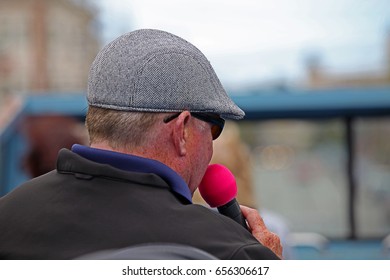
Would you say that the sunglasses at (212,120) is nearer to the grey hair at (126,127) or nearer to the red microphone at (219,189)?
the grey hair at (126,127)

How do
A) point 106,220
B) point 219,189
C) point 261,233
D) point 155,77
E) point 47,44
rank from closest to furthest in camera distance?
point 106,220
point 155,77
point 261,233
point 219,189
point 47,44

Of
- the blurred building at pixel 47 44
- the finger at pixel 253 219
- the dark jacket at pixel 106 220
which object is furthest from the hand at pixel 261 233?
the blurred building at pixel 47 44

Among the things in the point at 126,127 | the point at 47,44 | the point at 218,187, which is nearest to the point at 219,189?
the point at 218,187

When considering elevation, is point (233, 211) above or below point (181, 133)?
below

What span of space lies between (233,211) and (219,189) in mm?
73

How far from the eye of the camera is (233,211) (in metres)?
1.76

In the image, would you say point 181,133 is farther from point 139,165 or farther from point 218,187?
point 218,187

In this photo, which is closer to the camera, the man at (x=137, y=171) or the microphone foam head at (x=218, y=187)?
the man at (x=137, y=171)

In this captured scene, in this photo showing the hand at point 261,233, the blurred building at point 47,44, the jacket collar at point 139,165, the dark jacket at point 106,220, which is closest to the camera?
the dark jacket at point 106,220

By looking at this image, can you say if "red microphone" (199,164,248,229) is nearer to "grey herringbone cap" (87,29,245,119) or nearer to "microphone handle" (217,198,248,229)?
"microphone handle" (217,198,248,229)

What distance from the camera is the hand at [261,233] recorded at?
1.66 m

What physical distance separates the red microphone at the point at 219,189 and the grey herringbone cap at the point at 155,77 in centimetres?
24
